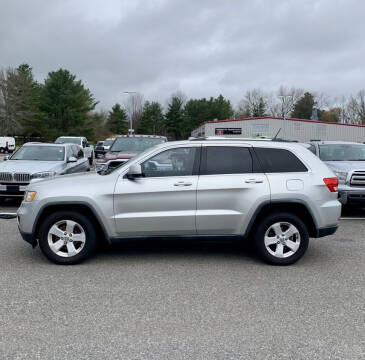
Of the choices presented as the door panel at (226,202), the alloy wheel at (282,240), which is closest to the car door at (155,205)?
the door panel at (226,202)

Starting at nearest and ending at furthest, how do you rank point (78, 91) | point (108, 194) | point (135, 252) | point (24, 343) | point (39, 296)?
point (24, 343) < point (39, 296) < point (108, 194) < point (135, 252) < point (78, 91)

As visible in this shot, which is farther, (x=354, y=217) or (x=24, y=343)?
(x=354, y=217)

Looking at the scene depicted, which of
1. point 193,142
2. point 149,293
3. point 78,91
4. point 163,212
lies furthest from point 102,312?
point 78,91

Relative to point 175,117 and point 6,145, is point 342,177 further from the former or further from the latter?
point 175,117

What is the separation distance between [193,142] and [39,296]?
110 inches

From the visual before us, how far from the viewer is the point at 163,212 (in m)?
5.52

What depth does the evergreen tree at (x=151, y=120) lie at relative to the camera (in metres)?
86.9

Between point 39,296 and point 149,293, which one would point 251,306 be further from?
point 39,296

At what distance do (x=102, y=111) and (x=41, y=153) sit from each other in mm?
88698

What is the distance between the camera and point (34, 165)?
34.1ft

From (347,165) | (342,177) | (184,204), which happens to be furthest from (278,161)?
(347,165)

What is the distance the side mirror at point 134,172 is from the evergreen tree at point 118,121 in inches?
3408

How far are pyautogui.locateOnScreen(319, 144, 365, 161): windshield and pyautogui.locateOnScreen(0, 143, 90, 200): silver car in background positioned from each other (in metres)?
6.59

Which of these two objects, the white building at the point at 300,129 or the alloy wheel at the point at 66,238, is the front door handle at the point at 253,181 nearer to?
the alloy wheel at the point at 66,238
